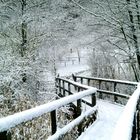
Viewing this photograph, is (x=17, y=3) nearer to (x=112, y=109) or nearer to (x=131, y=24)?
(x=131, y=24)

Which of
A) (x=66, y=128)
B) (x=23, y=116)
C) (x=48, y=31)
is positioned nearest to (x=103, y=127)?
(x=66, y=128)

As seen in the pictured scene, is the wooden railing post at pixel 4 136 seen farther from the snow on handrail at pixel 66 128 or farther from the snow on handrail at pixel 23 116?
the snow on handrail at pixel 66 128

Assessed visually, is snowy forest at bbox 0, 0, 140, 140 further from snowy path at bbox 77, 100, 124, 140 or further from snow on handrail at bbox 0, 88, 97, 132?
snow on handrail at bbox 0, 88, 97, 132

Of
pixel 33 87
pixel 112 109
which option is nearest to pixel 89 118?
pixel 112 109

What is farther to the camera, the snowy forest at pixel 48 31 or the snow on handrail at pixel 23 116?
the snowy forest at pixel 48 31

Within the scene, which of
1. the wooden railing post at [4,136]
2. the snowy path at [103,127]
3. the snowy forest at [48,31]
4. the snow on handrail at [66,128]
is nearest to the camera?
the wooden railing post at [4,136]

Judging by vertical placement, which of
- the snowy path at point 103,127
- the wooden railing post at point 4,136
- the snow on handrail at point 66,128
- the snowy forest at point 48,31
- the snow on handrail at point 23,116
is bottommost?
the snowy path at point 103,127

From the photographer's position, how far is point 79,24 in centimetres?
2139

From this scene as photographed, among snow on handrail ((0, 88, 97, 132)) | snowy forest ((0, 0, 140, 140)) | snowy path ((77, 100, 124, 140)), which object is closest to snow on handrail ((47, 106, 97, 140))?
snowy path ((77, 100, 124, 140))

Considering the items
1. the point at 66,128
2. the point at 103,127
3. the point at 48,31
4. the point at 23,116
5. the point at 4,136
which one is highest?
the point at 48,31

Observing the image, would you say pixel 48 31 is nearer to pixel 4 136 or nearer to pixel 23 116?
pixel 23 116

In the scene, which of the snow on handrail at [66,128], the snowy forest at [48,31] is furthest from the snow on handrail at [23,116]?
the snowy forest at [48,31]

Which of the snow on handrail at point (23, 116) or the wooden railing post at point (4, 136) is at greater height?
the snow on handrail at point (23, 116)

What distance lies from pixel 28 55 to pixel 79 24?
6359 millimetres
